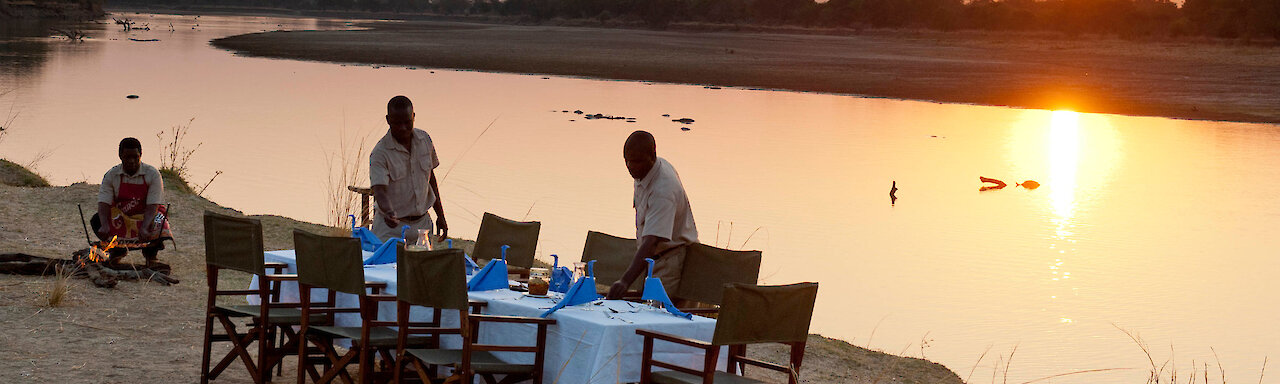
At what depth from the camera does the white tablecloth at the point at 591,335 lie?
477 cm

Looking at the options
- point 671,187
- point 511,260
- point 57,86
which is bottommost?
point 57,86

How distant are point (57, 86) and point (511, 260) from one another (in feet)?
80.7

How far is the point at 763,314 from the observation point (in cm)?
478

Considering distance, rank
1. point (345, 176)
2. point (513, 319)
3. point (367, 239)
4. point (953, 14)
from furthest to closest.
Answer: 1. point (953, 14)
2. point (345, 176)
3. point (367, 239)
4. point (513, 319)

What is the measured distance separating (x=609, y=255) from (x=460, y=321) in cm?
161

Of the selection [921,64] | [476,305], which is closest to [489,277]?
[476,305]

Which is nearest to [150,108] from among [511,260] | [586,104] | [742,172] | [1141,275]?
[586,104]

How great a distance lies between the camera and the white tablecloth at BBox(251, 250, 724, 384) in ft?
15.7

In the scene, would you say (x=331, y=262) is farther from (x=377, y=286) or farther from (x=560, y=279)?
(x=560, y=279)

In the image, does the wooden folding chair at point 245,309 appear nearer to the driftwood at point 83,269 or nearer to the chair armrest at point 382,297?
the chair armrest at point 382,297

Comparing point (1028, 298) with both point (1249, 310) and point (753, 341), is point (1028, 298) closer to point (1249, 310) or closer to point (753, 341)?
point (1249, 310)

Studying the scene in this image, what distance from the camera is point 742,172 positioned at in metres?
17.7

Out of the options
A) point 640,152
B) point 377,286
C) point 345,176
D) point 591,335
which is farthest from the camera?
point 345,176

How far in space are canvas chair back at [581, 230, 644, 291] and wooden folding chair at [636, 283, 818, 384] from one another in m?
1.61
